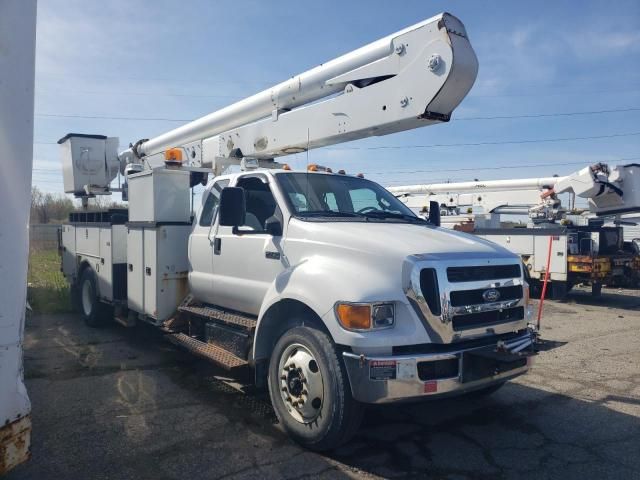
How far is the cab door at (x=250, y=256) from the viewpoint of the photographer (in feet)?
15.8

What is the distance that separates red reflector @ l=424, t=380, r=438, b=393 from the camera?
11.8ft

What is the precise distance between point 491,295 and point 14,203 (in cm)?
330

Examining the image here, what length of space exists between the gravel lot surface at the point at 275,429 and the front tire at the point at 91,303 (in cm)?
135

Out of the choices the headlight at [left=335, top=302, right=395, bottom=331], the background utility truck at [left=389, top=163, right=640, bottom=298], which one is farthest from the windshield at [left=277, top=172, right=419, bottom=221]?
the background utility truck at [left=389, top=163, right=640, bottom=298]

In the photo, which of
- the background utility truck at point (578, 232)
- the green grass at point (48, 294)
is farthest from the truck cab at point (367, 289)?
the background utility truck at point (578, 232)

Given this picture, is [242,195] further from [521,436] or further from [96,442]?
[521,436]

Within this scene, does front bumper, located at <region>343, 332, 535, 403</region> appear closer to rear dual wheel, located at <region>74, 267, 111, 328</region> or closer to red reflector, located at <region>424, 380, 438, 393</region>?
red reflector, located at <region>424, 380, 438, 393</region>

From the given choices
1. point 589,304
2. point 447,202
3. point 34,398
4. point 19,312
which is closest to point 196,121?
point 34,398

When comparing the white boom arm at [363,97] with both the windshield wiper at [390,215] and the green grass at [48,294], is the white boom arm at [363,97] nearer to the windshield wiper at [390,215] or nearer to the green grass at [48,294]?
the windshield wiper at [390,215]

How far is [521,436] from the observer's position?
4.46 m

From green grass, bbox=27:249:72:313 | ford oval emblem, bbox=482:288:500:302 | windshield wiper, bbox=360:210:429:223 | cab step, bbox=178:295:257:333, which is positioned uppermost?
windshield wiper, bbox=360:210:429:223

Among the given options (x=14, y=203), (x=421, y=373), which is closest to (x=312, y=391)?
(x=421, y=373)

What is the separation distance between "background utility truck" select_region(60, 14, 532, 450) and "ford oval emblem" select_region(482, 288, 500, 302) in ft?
0.11

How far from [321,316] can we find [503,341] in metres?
1.48
